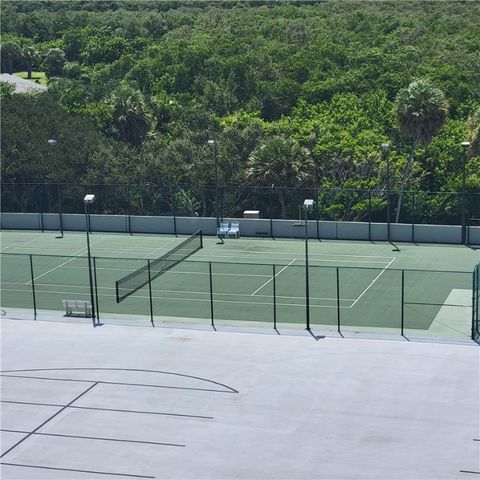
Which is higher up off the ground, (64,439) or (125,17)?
(125,17)

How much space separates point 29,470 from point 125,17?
128236mm

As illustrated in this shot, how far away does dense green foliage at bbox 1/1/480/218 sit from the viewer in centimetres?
6825

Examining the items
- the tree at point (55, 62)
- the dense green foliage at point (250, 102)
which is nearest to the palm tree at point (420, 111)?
the dense green foliage at point (250, 102)

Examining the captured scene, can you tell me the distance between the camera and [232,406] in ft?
107

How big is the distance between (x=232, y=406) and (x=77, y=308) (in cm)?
1316

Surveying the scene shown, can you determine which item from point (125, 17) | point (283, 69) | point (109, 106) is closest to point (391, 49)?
point (283, 69)

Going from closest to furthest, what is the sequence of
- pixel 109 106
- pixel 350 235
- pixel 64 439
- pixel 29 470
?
pixel 29 470, pixel 64 439, pixel 350 235, pixel 109 106

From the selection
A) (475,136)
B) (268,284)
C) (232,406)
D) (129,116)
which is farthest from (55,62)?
(232,406)

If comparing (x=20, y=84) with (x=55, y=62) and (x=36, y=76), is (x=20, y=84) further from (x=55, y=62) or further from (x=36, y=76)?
(x=36, y=76)

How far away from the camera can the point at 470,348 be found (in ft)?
123

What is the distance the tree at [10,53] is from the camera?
130 meters

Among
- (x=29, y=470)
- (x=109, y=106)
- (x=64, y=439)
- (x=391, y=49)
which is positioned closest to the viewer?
(x=29, y=470)

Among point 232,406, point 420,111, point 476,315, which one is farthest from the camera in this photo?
point 420,111

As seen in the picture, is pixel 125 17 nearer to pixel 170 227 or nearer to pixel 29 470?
pixel 170 227
